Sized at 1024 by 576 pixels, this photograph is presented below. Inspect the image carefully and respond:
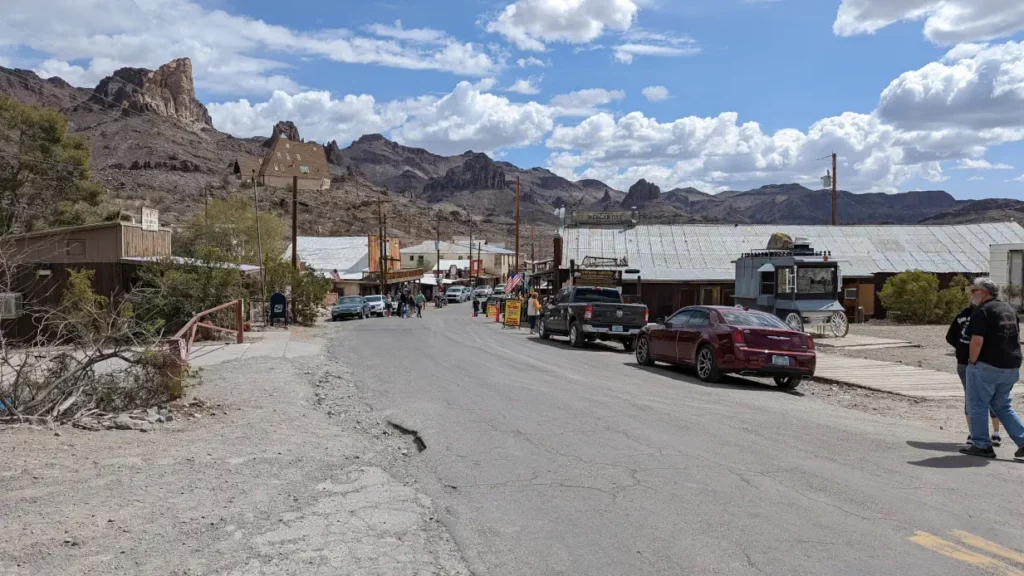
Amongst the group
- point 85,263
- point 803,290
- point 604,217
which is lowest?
point 803,290

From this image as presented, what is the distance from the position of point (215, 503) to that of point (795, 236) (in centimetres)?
4539

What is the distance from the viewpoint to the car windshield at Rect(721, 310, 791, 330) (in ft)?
48.2

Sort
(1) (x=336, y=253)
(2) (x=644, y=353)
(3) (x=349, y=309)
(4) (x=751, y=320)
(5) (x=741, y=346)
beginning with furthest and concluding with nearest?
1. (1) (x=336, y=253)
2. (3) (x=349, y=309)
3. (2) (x=644, y=353)
4. (4) (x=751, y=320)
5. (5) (x=741, y=346)

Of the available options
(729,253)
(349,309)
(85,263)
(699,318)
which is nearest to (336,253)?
(349,309)

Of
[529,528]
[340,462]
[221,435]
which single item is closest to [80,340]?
[221,435]

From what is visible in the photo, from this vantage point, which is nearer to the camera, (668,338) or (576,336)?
(668,338)

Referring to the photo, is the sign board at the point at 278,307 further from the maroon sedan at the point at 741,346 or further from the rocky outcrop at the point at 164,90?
the rocky outcrop at the point at 164,90

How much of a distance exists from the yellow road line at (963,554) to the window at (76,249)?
2612 centimetres

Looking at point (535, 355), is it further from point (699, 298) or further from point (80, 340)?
point (699, 298)

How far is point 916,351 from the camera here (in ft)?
68.8

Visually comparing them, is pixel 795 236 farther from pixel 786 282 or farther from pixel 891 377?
pixel 891 377

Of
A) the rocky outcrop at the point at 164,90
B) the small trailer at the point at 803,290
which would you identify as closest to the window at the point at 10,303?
the small trailer at the point at 803,290

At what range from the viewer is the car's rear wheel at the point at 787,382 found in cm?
1469

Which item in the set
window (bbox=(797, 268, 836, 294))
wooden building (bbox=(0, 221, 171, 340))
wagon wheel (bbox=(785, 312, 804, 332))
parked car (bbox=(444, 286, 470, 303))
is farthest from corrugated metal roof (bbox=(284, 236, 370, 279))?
wagon wheel (bbox=(785, 312, 804, 332))
